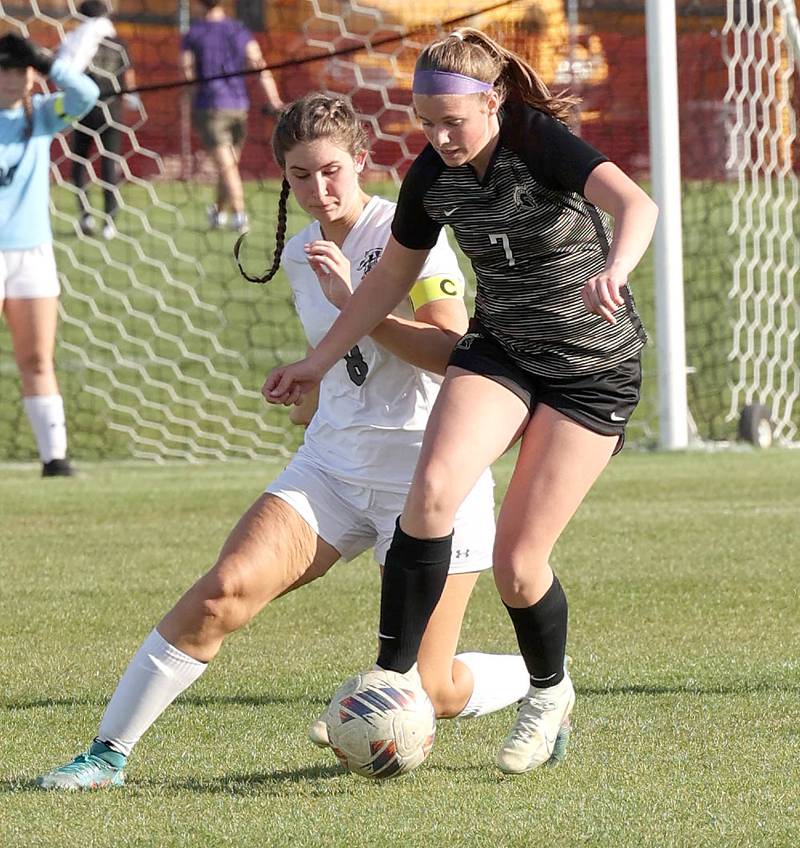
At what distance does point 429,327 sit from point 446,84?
1.94ft

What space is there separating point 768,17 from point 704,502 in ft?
13.3

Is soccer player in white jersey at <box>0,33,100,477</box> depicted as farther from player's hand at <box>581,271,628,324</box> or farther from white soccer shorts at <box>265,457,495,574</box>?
player's hand at <box>581,271,628,324</box>

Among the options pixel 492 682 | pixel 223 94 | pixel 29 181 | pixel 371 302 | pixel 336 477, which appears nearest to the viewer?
pixel 371 302

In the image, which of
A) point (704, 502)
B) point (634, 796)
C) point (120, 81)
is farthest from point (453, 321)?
point (120, 81)

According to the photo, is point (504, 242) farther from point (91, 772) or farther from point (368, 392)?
point (91, 772)

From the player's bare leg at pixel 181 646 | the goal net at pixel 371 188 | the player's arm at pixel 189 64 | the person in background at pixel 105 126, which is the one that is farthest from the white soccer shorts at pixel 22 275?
the player's arm at pixel 189 64

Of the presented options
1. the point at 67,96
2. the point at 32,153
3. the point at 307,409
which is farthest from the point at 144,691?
the point at 32,153

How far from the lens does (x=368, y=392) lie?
431 centimetres

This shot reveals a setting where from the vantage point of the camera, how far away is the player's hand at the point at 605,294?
141 inches

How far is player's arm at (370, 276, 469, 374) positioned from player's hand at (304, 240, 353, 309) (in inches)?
4.7

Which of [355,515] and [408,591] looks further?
[355,515]

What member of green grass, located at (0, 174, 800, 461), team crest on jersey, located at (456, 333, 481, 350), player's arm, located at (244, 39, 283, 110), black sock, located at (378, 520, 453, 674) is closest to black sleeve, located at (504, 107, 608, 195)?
team crest on jersey, located at (456, 333, 481, 350)

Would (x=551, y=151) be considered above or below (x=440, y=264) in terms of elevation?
above

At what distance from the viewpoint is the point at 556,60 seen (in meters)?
11.7
